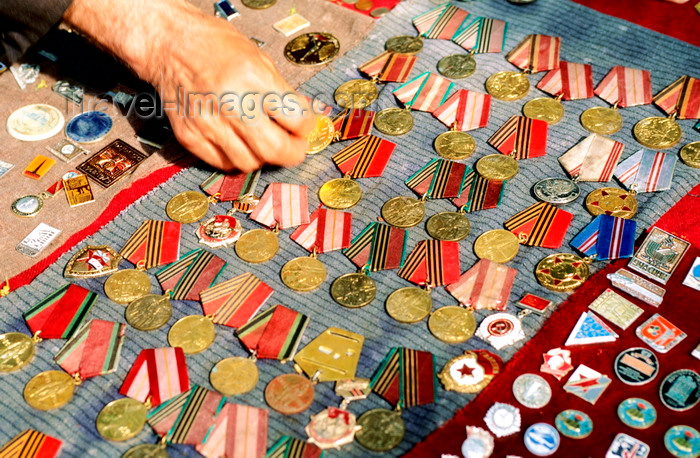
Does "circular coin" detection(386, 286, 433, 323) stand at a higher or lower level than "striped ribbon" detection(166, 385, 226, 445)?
higher

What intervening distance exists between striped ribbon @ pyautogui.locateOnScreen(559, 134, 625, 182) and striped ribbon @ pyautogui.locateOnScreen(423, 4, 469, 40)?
20.4 inches

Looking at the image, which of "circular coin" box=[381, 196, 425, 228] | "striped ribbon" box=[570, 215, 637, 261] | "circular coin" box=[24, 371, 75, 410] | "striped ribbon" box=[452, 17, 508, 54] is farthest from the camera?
"striped ribbon" box=[452, 17, 508, 54]

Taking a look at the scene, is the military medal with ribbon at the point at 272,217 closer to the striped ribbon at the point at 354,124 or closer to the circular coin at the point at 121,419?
the striped ribbon at the point at 354,124

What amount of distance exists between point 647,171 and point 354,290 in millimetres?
719

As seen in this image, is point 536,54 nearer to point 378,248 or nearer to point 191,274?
point 378,248

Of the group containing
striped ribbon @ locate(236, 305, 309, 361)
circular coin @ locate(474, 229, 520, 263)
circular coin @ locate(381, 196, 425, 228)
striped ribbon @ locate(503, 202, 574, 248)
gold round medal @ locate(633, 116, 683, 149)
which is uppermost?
gold round medal @ locate(633, 116, 683, 149)

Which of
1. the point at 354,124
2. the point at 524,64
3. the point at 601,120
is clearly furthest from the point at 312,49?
the point at 601,120

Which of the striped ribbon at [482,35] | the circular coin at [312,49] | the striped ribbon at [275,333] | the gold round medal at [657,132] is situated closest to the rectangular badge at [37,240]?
the striped ribbon at [275,333]

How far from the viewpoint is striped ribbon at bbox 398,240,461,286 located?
1.41 metres

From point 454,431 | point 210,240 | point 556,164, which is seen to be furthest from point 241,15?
point 454,431

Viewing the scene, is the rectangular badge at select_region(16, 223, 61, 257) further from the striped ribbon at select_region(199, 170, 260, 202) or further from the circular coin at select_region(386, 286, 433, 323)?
the circular coin at select_region(386, 286, 433, 323)

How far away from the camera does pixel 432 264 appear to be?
143 centimetres

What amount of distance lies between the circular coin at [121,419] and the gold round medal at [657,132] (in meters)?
1.25

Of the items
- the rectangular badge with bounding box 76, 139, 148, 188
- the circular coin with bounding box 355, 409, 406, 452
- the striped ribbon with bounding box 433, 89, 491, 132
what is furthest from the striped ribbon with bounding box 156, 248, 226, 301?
the striped ribbon with bounding box 433, 89, 491, 132
